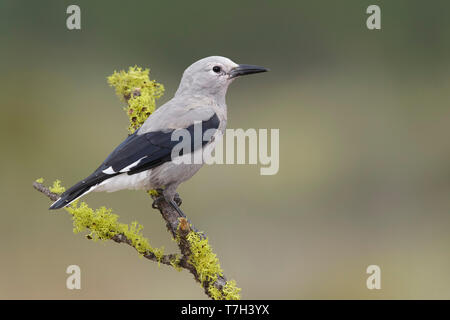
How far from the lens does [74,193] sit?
2.22 metres

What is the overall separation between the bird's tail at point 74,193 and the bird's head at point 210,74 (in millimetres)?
775

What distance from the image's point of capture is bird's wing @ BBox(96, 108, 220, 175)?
240 cm

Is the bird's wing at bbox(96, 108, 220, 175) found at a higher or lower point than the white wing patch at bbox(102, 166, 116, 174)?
higher

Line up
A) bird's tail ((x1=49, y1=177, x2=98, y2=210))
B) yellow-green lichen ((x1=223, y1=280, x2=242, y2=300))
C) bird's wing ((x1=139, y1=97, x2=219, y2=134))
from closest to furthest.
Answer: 1. yellow-green lichen ((x1=223, y1=280, x2=242, y2=300))
2. bird's tail ((x1=49, y1=177, x2=98, y2=210))
3. bird's wing ((x1=139, y1=97, x2=219, y2=134))

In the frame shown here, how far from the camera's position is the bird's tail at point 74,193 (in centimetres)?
218

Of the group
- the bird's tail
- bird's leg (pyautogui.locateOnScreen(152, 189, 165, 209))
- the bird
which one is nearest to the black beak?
the bird

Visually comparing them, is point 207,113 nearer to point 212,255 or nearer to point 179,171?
point 179,171

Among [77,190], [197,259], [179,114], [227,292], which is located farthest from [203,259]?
[179,114]

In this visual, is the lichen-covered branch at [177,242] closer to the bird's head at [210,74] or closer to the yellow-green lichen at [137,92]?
the yellow-green lichen at [137,92]

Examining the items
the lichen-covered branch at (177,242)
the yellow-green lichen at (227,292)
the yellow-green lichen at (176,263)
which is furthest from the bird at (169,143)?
the yellow-green lichen at (227,292)

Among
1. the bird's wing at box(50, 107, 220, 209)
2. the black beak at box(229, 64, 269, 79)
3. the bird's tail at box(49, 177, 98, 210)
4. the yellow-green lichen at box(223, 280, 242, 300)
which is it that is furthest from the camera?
the black beak at box(229, 64, 269, 79)

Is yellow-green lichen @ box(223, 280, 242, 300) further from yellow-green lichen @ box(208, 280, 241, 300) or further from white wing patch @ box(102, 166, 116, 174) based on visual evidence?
white wing patch @ box(102, 166, 116, 174)

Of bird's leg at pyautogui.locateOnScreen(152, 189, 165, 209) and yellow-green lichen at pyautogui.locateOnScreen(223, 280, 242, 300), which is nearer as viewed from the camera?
yellow-green lichen at pyautogui.locateOnScreen(223, 280, 242, 300)

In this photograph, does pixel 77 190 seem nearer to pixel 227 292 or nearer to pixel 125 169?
pixel 125 169
